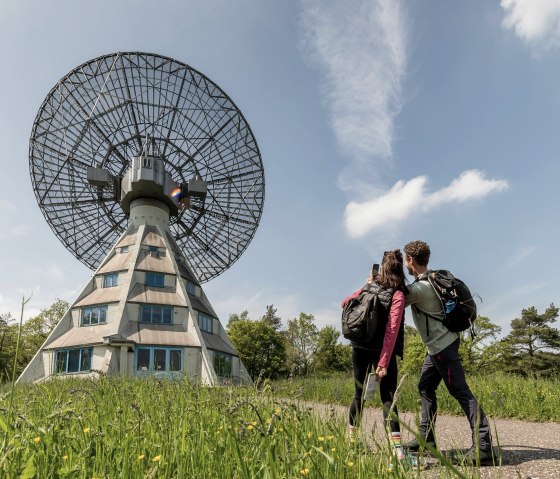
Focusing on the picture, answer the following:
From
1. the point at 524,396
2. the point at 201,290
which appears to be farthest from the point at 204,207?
the point at 524,396

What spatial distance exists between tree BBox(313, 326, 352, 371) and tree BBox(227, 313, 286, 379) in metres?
5.80

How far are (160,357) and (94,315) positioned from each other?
6.28 metres

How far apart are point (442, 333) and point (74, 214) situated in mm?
36968

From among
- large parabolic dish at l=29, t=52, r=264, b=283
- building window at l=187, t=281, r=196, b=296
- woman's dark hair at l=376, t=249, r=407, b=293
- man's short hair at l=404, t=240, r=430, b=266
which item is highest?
large parabolic dish at l=29, t=52, r=264, b=283

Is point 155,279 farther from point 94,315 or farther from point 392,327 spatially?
point 392,327

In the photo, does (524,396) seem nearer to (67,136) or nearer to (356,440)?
(356,440)

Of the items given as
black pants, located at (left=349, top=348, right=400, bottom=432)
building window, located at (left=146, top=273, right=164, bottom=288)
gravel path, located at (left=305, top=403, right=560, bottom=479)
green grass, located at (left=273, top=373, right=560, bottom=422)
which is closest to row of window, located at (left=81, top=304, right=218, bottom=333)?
building window, located at (left=146, top=273, right=164, bottom=288)

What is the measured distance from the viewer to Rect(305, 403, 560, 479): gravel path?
4.53 metres

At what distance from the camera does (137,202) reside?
113 feet

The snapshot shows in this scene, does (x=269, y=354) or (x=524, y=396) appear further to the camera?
(x=269, y=354)

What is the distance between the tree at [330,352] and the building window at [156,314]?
37.5m

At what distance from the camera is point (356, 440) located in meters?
2.79

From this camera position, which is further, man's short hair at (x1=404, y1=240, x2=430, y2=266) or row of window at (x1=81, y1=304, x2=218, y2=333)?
row of window at (x1=81, y1=304, x2=218, y2=333)

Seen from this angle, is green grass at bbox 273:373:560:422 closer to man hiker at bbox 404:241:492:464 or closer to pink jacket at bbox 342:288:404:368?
man hiker at bbox 404:241:492:464
